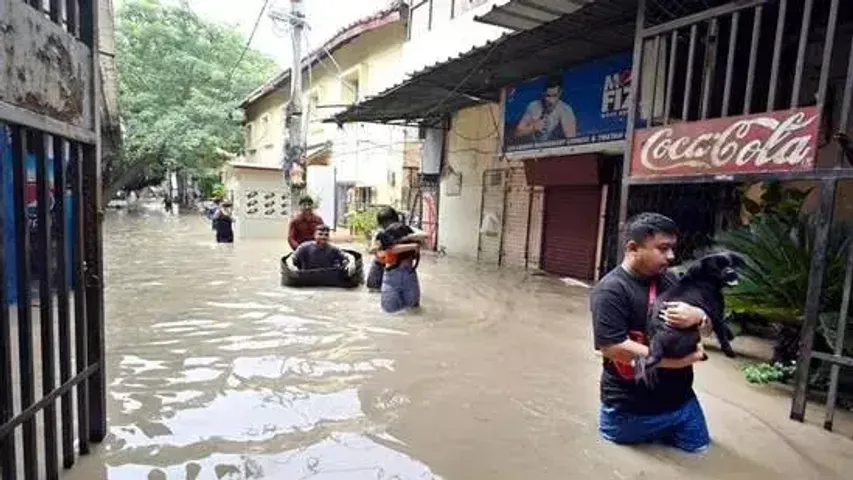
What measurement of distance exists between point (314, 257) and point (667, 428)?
667cm

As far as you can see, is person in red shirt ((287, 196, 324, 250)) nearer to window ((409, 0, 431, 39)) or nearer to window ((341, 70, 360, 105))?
window ((409, 0, 431, 39))

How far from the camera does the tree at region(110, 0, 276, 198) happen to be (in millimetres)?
24344

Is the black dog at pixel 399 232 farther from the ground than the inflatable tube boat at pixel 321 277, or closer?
farther from the ground

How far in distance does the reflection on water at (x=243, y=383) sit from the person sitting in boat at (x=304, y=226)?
1067 mm

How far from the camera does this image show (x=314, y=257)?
9.14 m

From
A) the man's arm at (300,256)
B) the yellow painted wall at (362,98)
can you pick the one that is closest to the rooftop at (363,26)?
the yellow painted wall at (362,98)

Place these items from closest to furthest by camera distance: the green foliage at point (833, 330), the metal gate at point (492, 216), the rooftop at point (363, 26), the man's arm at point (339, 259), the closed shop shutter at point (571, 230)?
the green foliage at point (833, 330) → the man's arm at point (339, 259) → the closed shop shutter at point (571, 230) → the metal gate at point (492, 216) → the rooftop at point (363, 26)

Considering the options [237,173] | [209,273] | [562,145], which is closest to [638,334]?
[562,145]

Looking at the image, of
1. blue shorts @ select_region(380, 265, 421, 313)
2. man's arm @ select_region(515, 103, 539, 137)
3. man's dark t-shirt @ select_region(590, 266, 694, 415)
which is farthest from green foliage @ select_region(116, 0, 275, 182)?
man's dark t-shirt @ select_region(590, 266, 694, 415)

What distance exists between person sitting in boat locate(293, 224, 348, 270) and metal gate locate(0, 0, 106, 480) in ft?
18.9

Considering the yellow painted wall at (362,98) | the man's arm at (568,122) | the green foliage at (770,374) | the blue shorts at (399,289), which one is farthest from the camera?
the yellow painted wall at (362,98)

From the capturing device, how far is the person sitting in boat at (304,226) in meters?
9.81

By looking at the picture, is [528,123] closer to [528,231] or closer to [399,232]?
[528,231]

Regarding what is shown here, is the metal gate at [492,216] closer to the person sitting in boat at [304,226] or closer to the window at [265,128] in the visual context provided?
the person sitting in boat at [304,226]
